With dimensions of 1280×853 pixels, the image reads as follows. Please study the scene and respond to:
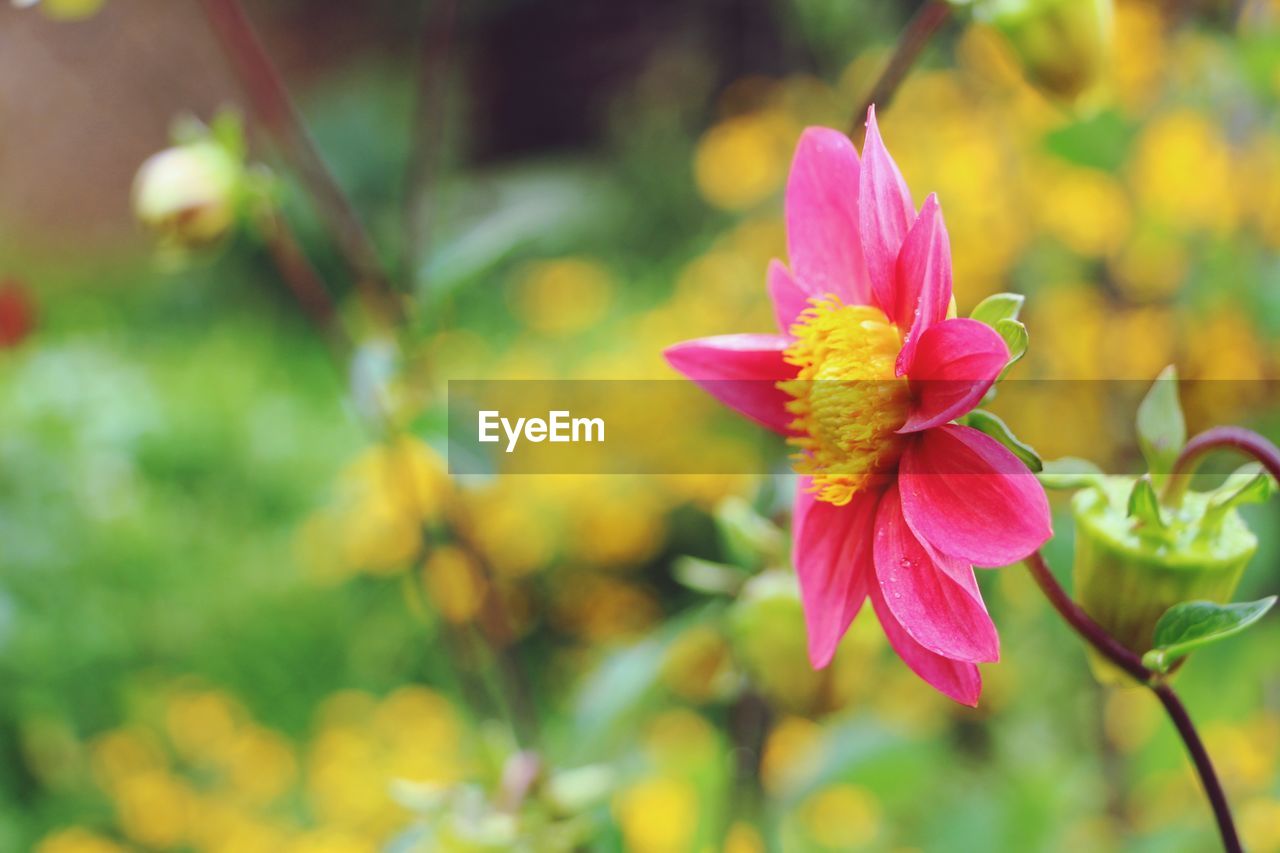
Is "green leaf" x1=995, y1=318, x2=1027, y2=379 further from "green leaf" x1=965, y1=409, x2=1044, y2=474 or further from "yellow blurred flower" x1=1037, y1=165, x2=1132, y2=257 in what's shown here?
"yellow blurred flower" x1=1037, y1=165, x2=1132, y2=257

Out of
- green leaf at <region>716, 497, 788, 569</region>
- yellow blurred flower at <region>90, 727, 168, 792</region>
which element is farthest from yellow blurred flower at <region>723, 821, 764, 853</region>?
yellow blurred flower at <region>90, 727, 168, 792</region>

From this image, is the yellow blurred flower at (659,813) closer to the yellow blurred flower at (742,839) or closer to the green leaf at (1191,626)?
the yellow blurred flower at (742,839)

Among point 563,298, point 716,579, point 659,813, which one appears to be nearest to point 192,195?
point 716,579

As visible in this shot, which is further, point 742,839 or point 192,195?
point 742,839

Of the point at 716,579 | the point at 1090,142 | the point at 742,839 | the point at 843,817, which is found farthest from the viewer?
the point at 843,817

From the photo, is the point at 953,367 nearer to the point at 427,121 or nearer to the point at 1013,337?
the point at 1013,337

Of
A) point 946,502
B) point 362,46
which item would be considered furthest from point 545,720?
point 362,46

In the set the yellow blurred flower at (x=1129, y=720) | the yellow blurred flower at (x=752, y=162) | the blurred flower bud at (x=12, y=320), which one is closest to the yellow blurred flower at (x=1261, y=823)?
the yellow blurred flower at (x=1129, y=720)
